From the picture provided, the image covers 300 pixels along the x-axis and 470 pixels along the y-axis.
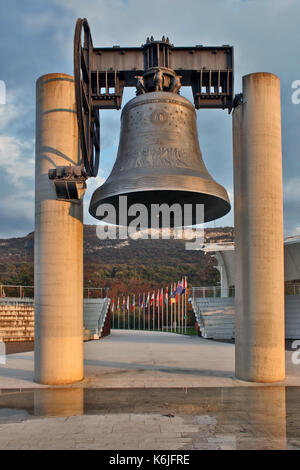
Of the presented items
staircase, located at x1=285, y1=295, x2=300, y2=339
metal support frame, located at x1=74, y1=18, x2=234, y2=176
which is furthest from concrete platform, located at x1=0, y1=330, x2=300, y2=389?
staircase, located at x1=285, y1=295, x2=300, y2=339

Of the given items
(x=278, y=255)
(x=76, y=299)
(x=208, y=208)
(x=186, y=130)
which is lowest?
(x=76, y=299)

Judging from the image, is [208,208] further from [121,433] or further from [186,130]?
[121,433]

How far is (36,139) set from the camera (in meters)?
11.5

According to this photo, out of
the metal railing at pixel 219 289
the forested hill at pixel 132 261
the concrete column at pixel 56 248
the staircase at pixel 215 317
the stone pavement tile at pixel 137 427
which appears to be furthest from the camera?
the forested hill at pixel 132 261

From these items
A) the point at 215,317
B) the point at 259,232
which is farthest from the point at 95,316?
the point at 259,232

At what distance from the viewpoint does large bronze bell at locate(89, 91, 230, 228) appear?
9.07 m

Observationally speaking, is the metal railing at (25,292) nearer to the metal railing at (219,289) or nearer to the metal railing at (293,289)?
the metal railing at (219,289)

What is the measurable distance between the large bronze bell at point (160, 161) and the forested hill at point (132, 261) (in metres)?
66.5

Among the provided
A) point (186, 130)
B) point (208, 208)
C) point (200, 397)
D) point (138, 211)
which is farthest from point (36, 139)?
point (200, 397)

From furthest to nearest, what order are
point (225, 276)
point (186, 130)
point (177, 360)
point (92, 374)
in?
point (225, 276)
point (177, 360)
point (92, 374)
point (186, 130)

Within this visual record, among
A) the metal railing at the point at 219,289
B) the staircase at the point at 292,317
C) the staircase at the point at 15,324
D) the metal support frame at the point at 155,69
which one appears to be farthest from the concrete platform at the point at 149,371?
the metal railing at the point at 219,289

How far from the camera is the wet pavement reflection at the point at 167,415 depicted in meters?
6.12

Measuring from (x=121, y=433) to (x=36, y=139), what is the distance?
7.68 m

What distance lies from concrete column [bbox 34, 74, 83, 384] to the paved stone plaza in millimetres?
803
